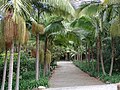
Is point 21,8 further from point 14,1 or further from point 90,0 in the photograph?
point 90,0

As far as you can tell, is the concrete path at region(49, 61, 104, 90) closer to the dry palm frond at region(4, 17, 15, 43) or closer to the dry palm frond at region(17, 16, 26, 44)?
the dry palm frond at region(17, 16, 26, 44)

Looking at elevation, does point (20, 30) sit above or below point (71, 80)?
above

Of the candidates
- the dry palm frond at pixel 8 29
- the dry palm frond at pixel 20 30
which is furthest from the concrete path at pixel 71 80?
the dry palm frond at pixel 8 29

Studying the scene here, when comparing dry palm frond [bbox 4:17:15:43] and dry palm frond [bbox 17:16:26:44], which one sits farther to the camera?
dry palm frond [bbox 17:16:26:44]

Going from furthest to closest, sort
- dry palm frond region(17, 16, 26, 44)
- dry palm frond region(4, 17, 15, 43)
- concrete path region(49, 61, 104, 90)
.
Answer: concrete path region(49, 61, 104, 90) < dry palm frond region(17, 16, 26, 44) < dry palm frond region(4, 17, 15, 43)

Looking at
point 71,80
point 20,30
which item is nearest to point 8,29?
point 20,30

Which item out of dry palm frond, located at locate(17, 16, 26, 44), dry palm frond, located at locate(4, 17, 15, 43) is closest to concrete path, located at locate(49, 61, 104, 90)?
dry palm frond, located at locate(17, 16, 26, 44)

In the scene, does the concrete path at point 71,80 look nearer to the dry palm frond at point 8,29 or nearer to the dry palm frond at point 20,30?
the dry palm frond at point 20,30

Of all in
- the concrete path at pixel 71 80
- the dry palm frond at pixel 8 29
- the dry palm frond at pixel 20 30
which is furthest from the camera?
the concrete path at pixel 71 80

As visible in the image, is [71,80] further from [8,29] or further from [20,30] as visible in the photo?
[8,29]

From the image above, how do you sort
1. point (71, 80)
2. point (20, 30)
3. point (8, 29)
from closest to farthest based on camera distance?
1. point (8, 29)
2. point (20, 30)
3. point (71, 80)

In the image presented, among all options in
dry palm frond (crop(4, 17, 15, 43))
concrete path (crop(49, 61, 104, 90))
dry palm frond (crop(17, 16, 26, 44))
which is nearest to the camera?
dry palm frond (crop(4, 17, 15, 43))

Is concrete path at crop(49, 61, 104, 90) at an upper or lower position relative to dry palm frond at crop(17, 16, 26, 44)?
lower

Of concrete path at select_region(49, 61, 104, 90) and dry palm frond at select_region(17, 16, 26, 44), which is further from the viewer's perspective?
concrete path at select_region(49, 61, 104, 90)
